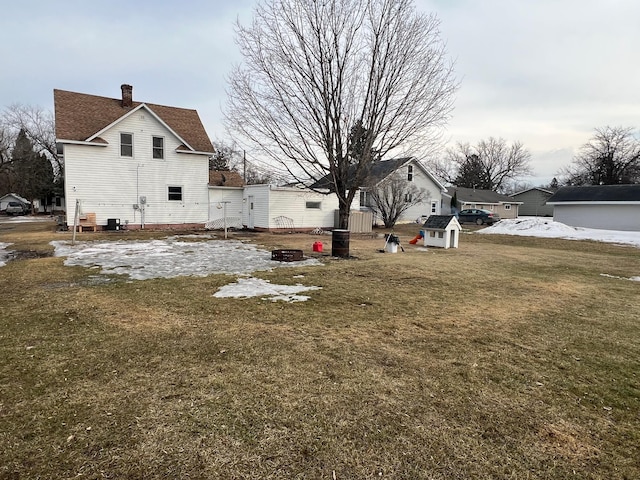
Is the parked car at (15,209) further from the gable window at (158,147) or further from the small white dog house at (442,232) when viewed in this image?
the small white dog house at (442,232)

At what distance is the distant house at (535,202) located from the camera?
52094mm

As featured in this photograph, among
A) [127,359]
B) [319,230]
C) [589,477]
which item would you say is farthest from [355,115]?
[589,477]

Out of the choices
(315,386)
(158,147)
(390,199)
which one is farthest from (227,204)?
(315,386)

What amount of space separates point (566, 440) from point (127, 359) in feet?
12.9

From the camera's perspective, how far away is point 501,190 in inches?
2542

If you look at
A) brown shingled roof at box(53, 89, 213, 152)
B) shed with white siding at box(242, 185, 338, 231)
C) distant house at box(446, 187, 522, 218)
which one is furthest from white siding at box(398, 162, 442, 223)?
brown shingled roof at box(53, 89, 213, 152)

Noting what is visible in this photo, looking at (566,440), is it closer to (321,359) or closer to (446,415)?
(446,415)

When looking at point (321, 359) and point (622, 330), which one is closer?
point (321, 359)

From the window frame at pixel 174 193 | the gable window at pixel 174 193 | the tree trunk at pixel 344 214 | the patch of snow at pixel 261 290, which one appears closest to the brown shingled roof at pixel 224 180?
the window frame at pixel 174 193

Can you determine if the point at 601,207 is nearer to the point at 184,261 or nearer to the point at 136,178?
the point at 184,261

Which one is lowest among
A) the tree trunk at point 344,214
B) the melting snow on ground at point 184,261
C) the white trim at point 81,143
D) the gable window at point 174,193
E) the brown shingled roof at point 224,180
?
the melting snow on ground at point 184,261

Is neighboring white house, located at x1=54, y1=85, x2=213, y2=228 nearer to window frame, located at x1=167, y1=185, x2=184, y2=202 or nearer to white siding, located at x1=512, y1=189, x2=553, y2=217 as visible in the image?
window frame, located at x1=167, y1=185, x2=184, y2=202

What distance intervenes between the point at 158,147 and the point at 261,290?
1799cm

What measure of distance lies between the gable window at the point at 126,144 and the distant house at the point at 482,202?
32.4 m
